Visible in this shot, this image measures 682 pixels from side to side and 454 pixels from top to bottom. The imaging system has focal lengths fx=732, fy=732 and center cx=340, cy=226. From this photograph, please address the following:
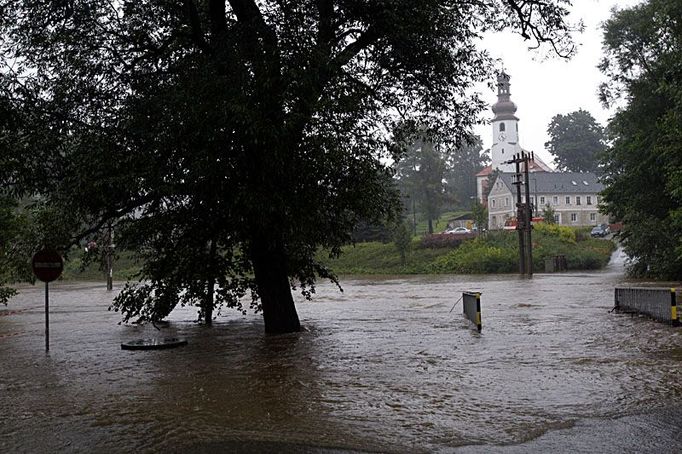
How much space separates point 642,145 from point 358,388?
112 feet

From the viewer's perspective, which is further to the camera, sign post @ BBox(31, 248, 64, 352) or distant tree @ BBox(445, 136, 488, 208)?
Result: distant tree @ BBox(445, 136, 488, 208)

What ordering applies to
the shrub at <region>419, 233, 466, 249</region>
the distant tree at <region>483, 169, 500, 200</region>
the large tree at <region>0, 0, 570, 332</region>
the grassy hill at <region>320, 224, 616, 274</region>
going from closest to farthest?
the large tree at <region>0, 0, 570, 332</region>, the grassy hill at <region>320, 224, 616, 274</region>, the shrub at <region>419, 233, 466, 249</region>, the distant tree at <region>483, 169, 500, 200</region>

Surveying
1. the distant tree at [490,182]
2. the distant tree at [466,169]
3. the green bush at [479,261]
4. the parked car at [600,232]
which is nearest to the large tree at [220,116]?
the green bush at [479,261]

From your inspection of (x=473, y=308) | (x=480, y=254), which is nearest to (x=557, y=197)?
(x=480, y=254)

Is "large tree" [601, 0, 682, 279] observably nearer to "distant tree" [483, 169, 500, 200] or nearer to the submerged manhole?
the submerged manhole

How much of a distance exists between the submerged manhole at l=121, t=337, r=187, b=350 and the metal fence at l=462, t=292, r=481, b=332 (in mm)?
6370

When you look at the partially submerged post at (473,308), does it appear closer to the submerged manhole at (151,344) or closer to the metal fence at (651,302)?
the metal fence at (651,302)

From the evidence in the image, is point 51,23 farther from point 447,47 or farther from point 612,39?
point 612,39

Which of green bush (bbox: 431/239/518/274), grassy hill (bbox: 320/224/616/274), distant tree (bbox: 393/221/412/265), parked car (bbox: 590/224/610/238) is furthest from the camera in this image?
parked car (bbox: 590/224/610/238)

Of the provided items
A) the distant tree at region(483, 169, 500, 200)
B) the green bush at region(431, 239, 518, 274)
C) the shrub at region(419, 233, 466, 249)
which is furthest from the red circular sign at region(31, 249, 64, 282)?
the distant tree at region(483, 169, 500, 200)

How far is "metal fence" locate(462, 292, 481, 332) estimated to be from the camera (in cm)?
1616

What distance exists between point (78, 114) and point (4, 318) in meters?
12.5

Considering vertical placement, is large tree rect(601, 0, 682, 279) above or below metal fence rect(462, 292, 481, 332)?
above

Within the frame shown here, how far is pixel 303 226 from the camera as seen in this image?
45.6ft
